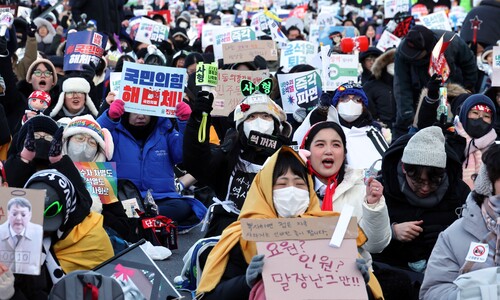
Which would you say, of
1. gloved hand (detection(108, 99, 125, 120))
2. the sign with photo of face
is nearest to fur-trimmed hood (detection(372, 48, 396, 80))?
gloved hand (detection(108, 99, 125, 120))

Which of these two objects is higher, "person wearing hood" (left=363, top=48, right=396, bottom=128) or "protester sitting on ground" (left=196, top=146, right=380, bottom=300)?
"protester sitting on ground" (left=196, top=146, right=380, bottom=300)

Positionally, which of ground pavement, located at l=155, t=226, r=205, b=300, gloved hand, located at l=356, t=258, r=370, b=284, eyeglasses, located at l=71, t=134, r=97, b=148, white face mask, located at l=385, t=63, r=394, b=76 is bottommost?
ground pavement, located at l=155, t=226, r=205, b=300

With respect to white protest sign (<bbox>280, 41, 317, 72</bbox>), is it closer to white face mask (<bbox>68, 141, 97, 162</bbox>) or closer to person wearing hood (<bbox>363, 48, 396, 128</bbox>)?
person wearing hood (<bbox>363, 48, 396, 128</bbox>)

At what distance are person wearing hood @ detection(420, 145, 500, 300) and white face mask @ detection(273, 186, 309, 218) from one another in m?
0.69

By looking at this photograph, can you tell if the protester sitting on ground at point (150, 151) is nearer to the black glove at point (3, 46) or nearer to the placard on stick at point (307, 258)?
the black glove at point (3, 46)

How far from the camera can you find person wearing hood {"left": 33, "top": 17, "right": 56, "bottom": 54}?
20766mm

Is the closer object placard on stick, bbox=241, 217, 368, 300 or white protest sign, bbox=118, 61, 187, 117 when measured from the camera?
placard on stick, bbox=241, 217, 368, 300

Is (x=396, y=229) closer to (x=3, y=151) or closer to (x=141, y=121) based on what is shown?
(x=141, y=121)

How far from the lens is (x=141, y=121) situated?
973cm

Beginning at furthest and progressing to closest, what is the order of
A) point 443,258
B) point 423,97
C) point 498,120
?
1. point 498,120
2. point 423,97
3. point 443,258

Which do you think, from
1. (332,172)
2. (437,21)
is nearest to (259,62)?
(437,21)

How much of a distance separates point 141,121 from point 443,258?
442 cm

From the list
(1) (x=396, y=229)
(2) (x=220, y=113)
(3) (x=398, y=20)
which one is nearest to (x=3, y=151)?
(2) (x=220, y=113)

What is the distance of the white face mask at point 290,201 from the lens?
563 centimetres
